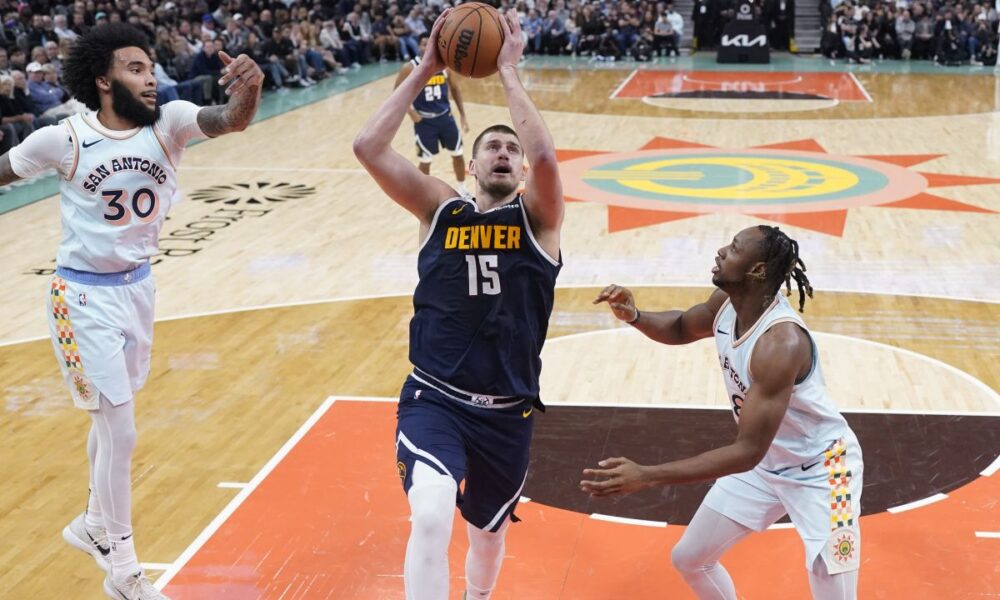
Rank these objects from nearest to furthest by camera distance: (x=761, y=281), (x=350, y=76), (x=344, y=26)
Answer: (x=761, y=281), (x=350, y=76), (x=344, y=26)

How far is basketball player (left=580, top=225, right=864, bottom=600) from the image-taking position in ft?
13.6

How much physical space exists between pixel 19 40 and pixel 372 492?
1703 centimetres

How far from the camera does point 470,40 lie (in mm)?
4770

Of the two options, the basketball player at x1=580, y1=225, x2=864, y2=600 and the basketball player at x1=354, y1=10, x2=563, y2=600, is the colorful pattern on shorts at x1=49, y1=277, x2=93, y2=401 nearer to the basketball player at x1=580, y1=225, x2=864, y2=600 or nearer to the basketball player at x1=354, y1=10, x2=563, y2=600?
the basketball player at x1=354, y1=10, x2=563, y2=600

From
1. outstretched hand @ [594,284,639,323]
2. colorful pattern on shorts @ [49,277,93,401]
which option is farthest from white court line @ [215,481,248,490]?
outstretched hand @ [594,284,639,323]

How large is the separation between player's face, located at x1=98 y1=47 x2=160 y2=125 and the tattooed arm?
0.24 meters

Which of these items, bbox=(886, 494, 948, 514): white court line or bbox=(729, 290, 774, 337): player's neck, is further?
bbox=(886, 494, 948, 514): white court line

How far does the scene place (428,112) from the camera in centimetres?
1404

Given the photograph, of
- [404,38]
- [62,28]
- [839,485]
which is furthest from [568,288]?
[404,38]

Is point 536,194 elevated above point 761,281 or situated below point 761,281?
above

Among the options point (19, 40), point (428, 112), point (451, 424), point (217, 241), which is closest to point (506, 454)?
point (451, 424)

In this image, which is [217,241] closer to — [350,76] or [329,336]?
[329,336]

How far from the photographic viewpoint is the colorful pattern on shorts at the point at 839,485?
434 cm

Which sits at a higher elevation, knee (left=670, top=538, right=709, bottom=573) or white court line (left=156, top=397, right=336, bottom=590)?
knee (left=670, top=538, right=709, bottom=573)
